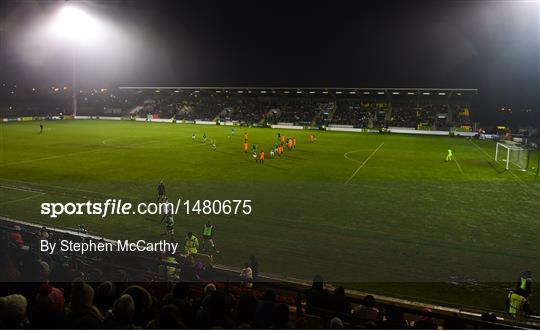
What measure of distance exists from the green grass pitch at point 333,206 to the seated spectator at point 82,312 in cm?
873

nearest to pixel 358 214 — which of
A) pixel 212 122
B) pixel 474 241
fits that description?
pixel 474 241

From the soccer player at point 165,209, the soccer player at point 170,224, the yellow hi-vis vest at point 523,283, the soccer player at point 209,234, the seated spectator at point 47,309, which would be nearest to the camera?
the seated spectator at point 47,309

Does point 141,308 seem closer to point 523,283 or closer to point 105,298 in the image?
point 105,298

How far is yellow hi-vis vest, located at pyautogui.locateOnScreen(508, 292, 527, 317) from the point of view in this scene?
10258 millimetres

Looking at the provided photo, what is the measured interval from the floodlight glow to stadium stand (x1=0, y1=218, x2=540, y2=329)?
5789cm

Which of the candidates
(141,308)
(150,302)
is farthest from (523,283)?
(141,308)

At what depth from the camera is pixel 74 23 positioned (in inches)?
2514

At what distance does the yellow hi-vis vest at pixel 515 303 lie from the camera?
33.7 ft

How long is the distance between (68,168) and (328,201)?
19.2 metres

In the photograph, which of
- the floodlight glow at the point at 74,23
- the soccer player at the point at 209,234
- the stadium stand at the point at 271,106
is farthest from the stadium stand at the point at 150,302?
the stadium stand at the point at 271,106

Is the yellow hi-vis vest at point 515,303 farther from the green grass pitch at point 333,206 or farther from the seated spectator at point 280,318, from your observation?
the seated spectator at point 280,318
